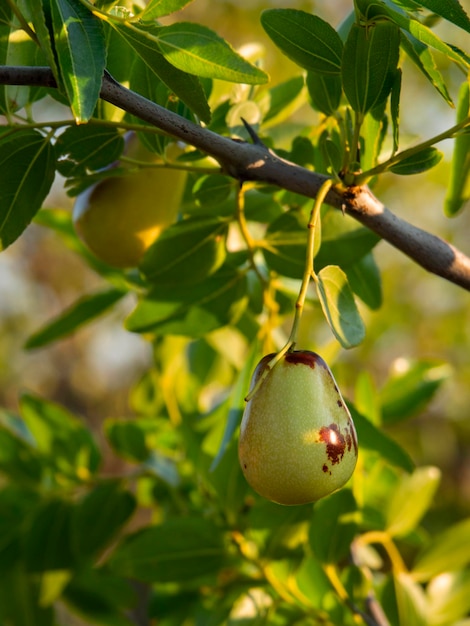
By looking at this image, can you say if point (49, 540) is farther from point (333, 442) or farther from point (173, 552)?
point (333, 442)

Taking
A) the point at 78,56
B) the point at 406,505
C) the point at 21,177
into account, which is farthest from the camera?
the point at 406,505

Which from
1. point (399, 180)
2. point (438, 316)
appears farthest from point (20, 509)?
point (399, 180)

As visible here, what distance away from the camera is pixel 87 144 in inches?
17.0

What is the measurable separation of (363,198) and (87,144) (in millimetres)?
150

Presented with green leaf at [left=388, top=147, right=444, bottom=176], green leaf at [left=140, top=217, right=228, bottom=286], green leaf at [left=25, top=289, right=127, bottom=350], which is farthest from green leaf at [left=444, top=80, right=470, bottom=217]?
green leaf at [left=25, top=289, right=127, bottom=350]

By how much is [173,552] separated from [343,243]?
27cm

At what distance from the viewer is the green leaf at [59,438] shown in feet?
2.43

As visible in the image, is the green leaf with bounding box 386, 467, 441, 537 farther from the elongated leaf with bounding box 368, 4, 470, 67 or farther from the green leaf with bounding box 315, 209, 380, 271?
the elongated leaf with bounding box 368, 4, 470, 67

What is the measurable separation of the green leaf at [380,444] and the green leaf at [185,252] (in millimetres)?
136

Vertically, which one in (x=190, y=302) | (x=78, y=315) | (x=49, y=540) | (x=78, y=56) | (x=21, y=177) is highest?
(x=78, y=56)

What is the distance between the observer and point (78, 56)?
0.32 m

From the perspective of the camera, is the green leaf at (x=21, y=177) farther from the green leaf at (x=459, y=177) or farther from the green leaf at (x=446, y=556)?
the green leaf at (x=446, y=556)

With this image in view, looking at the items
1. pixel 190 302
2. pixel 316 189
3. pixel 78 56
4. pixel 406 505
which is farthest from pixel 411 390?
pixel 78 56

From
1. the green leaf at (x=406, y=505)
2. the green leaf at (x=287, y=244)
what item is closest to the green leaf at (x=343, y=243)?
the green leaf at (x=287, y=244)
